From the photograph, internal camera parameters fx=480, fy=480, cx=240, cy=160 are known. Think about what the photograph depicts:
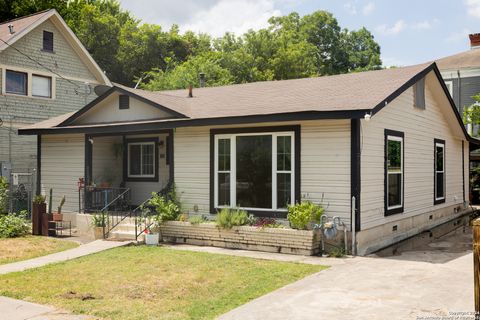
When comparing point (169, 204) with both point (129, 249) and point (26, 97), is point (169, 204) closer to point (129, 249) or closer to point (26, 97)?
point (129, 249)

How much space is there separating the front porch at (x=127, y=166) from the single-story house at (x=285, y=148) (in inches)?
1.6

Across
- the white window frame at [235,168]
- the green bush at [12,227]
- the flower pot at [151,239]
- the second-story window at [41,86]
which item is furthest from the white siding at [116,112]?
the second-story window at [41,86]

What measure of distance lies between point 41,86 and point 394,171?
15.4 m

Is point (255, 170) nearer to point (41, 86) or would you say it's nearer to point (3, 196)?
point (3, 196)

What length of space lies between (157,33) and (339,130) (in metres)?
36.7

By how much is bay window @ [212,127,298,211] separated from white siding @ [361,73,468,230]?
5.59 feet

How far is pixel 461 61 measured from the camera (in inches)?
1129

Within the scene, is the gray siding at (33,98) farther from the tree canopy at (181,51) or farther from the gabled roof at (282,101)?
the tree canopy at (181,51)

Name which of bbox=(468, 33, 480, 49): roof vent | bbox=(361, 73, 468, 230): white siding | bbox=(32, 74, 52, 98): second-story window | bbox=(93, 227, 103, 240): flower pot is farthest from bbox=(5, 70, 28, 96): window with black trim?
bbox=(468, 33, 480, 49): roof vent

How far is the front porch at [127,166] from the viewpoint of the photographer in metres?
15.0

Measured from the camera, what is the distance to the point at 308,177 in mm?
10852

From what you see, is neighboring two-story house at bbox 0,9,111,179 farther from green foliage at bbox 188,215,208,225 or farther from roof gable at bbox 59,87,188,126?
green foliage at bbox 188,215,208,225

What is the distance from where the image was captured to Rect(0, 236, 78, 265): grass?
10.4m

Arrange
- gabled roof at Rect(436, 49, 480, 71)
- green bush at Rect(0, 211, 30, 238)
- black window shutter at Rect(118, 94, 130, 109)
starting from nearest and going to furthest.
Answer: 1. green bush at Rect(0, 211, 30, 238)
2. black window shutter at Rect(118, 94, 130, 109)
3. gabled roof at Rect(436, 49, 480, 71)
